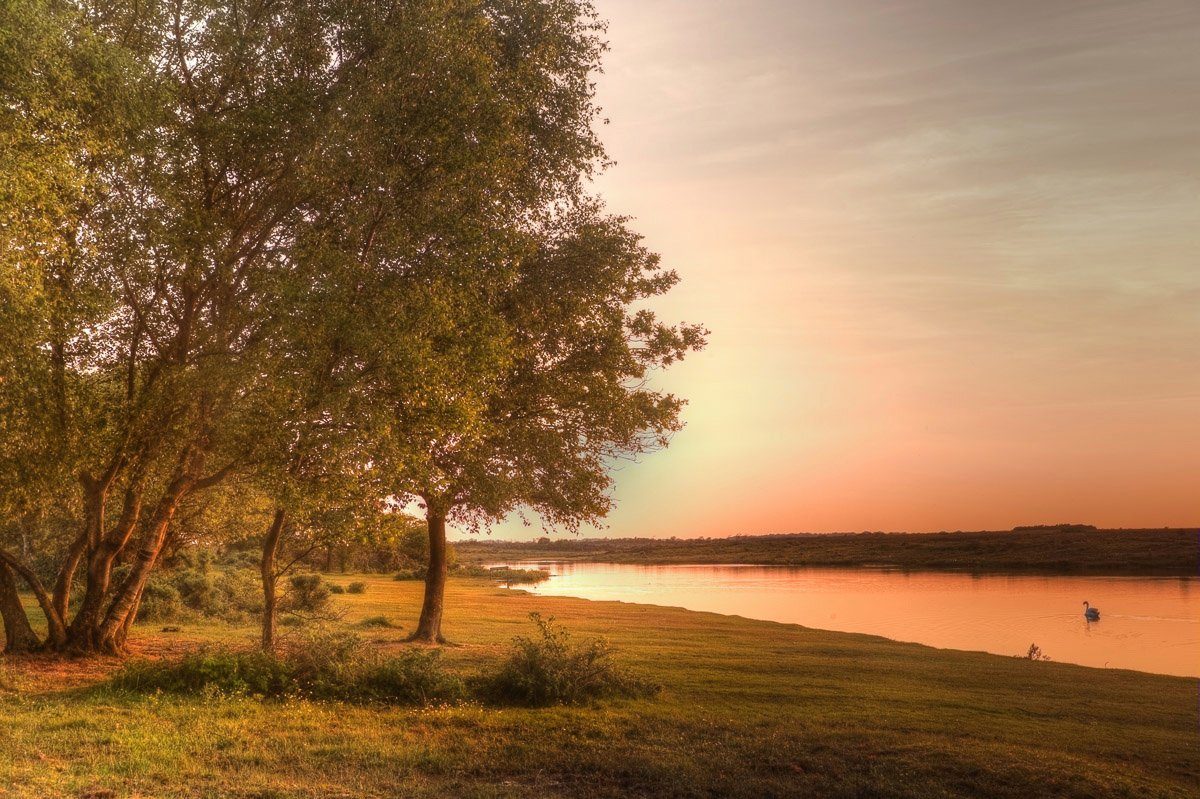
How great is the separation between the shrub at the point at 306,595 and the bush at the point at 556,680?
19787 mm

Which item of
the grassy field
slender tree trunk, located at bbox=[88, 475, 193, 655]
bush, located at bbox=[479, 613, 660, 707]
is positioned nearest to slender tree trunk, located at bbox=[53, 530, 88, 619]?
slender tree trunk, located at bbox=[88, 475, 193, 655]

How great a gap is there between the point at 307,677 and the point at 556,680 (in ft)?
16.4

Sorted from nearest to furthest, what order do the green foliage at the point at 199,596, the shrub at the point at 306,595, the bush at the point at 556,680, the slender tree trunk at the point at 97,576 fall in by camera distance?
the bush at the point at 556,680
the slender tree trunk at the point at 97,576
the green foliage at the point at 199,596
the shrub at the point at 306,595

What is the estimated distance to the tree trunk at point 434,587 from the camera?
27.0 meters

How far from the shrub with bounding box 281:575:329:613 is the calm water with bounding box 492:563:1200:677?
2346cm

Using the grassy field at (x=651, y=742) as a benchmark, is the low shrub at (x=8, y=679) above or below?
above

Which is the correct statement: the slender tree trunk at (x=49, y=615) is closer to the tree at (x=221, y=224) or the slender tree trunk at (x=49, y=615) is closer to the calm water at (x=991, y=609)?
the tree at (x=221, y=224)

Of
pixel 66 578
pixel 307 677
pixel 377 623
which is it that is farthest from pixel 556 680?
pixel 377 623

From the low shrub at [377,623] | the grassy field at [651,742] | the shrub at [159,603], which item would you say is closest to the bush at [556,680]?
the grassy field at [651,742]

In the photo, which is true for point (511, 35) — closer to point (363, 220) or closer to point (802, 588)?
point (363, 220)

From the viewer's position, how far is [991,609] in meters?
52.8

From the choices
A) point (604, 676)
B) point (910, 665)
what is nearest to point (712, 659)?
point (910, 665)

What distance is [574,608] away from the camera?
152ft

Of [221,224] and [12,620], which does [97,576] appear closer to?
[12,620]
